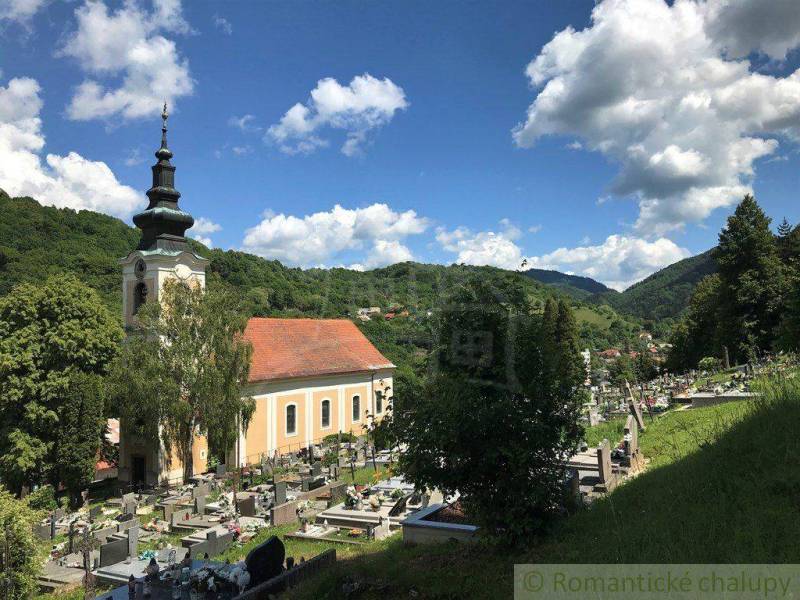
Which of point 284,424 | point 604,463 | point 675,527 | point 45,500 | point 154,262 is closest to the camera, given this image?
point 675,527

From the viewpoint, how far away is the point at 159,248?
2839cm

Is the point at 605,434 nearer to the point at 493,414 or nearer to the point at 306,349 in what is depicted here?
the point at 493,414

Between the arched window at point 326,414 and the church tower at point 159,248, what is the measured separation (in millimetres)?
10912

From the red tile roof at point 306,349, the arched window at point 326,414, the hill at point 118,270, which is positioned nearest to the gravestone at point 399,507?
the red tile roof at point 306,349

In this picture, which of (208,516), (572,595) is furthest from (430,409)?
(208,516)

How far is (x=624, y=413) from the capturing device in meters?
25.2

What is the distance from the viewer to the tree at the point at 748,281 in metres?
36.7

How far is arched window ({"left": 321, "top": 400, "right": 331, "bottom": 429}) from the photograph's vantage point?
34812 millimetres

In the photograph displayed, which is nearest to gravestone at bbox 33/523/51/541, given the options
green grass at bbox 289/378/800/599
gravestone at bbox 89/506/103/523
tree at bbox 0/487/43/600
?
gravestone at bbox 89/506/103/523

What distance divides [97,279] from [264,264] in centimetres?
2459

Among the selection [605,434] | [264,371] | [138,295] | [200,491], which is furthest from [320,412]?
[605,434]

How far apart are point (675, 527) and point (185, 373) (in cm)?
2299

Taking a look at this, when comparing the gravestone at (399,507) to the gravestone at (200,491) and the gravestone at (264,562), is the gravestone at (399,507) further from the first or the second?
the gravestone at (200,491)

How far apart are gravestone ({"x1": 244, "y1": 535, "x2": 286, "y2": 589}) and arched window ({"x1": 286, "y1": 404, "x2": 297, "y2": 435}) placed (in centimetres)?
2227
